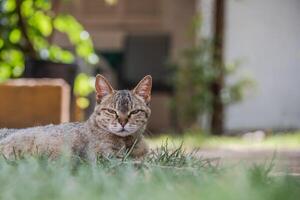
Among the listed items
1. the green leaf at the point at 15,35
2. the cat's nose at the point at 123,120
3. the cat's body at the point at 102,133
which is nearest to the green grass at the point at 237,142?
the green leaf at the point at 15,35

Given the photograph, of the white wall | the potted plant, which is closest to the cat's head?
the potted plant

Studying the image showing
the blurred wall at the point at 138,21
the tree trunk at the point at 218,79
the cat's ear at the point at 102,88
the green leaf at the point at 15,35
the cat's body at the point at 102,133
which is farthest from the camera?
the blurred wall at the point at 138,21

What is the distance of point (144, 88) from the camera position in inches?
231

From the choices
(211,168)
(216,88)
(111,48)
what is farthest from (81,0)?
(211,168)

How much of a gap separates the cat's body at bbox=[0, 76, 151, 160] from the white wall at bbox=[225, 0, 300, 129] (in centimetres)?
951

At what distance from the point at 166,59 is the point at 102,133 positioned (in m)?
10.9

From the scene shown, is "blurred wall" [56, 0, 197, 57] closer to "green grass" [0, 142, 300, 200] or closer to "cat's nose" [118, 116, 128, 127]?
"cat's nose" [118, 116, 128, 127]

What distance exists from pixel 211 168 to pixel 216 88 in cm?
987

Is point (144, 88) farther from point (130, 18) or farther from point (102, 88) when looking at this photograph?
point (130, 18)

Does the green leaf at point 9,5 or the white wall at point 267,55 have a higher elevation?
the green leaf at point 9,5

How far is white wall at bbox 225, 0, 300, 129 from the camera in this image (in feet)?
50.1

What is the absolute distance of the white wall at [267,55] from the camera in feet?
50.1

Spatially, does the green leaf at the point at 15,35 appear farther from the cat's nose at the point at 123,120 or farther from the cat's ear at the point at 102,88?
the cat's nose at the point at 123,120

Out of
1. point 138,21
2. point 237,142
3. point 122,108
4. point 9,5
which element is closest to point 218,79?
point 237,142
